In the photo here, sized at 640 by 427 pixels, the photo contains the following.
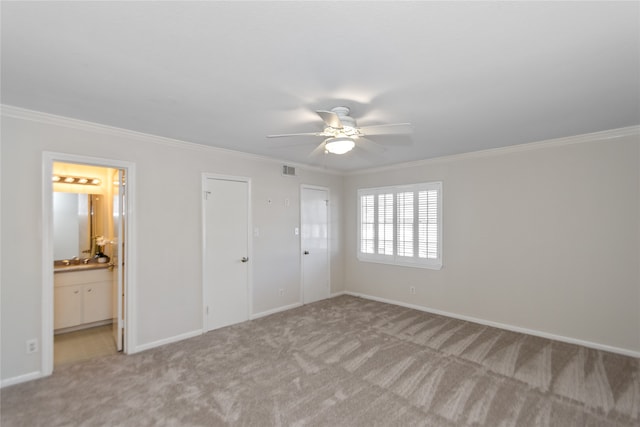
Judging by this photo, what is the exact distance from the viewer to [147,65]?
1.99m

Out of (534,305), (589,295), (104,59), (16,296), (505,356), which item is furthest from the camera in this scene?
(534,305)

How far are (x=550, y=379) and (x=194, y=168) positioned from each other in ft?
14.8

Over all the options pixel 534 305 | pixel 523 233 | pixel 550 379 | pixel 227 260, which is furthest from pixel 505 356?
pixel 227 260

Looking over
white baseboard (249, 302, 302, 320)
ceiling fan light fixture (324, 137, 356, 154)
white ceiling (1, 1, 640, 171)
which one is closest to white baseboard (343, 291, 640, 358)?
white baseboard (249, 302, 302, 320)

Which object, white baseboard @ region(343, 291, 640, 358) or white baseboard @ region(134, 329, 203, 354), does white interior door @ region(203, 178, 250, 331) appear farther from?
white baseboard @ region(343, 291, 640, 358)

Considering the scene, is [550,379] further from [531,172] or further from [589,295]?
[531,172]

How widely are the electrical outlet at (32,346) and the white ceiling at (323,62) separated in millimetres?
2150

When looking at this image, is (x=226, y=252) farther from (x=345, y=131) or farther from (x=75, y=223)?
(x=345, y=131)

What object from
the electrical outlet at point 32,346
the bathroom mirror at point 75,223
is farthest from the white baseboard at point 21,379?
the bathroom mirror at point 75,223

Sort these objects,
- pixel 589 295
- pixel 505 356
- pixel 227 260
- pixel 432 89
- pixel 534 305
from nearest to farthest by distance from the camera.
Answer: pixel 432 89, pixel 505 356, pixel 589 295, pixel 534 305, pixel 227 260

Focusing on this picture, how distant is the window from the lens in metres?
4.92

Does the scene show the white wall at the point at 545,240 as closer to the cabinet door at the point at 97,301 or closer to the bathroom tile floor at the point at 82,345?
the bathroom tile floor at the point at 82,345

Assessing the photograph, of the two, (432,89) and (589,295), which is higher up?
(432,89)

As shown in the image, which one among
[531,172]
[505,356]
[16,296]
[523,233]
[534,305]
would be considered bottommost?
[505,356]
